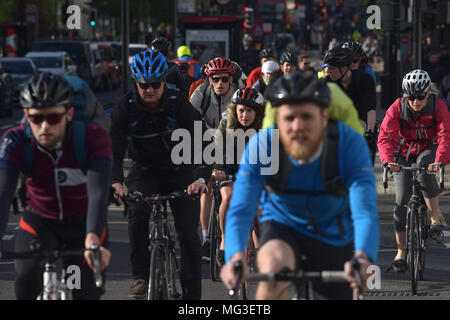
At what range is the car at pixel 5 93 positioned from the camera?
91.8ft

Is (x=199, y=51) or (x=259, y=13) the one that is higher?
(x=259, y=13)

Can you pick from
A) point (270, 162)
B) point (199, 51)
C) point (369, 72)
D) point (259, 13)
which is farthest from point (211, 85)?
point (259, 13)

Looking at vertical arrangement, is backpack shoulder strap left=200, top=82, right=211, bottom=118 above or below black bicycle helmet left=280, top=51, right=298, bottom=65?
below

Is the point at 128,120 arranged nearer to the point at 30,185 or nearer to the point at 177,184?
the point at 177,184

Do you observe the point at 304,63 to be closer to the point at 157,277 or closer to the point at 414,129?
the point at 414,129

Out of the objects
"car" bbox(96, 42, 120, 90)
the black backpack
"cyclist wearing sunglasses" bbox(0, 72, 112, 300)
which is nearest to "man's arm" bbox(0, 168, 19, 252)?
"cyclist wearing sunglasses" bbox(0, 72, 112, 300)

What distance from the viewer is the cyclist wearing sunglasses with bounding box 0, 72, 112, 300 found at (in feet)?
16.7

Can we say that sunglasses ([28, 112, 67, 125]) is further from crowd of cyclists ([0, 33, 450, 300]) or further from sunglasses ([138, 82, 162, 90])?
sunglasses ([138, 82, 162, 90])

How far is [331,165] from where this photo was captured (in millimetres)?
4648

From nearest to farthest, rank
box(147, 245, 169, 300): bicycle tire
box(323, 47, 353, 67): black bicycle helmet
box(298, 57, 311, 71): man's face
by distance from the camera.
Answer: box(147, 245, 169, 300): bicycle tire
box(323, 47, 353, 67): black bicycle helmet
box(298, 57, 311, 71): man's face

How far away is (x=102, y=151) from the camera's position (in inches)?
206

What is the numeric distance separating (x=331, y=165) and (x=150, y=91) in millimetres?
2774

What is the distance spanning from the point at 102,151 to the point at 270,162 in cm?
97

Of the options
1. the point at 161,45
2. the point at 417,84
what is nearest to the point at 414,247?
the point at 417,84
